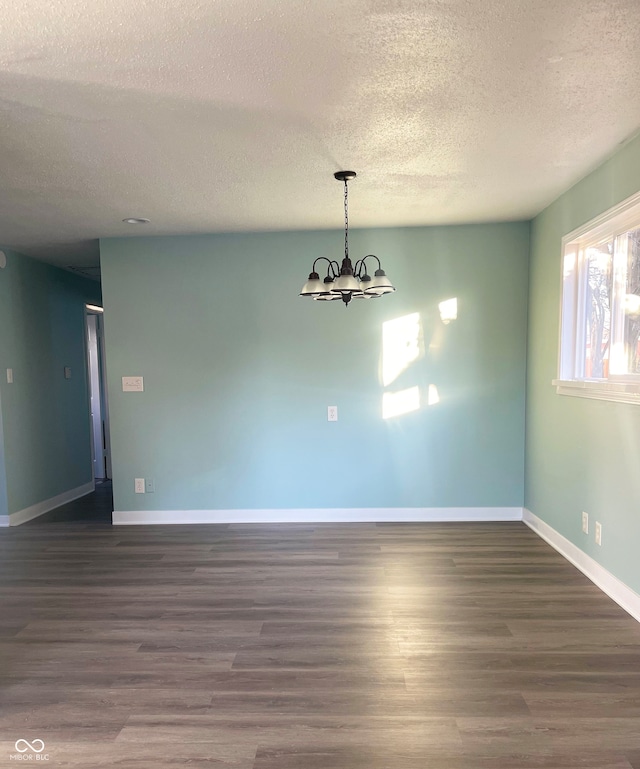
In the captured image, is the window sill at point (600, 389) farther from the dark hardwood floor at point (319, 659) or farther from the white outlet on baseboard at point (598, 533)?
the dark hardwood floor at point (319, 659)

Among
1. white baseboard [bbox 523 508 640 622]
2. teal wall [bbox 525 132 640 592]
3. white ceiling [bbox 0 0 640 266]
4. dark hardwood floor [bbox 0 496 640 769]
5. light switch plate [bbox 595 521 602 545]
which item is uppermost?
white ceiling [bbox 0 0 640 266]

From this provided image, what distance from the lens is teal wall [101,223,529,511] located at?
13.5ft

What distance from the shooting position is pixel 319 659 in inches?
88.8

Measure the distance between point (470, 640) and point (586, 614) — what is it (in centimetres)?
74

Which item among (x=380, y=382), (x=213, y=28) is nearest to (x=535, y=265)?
(x=380, y=382)

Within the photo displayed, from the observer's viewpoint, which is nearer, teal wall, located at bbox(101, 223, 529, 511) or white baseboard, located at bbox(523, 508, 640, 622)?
white baseboard, located at bbox(523, 508, 640, 622)

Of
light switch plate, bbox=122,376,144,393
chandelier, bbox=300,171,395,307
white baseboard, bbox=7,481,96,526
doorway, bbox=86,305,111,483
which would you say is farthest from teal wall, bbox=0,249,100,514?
chandelier, bbox=300,171,395,307

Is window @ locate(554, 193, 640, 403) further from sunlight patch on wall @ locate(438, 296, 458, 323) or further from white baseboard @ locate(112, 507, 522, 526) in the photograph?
white baseboard @ locate(112, 507, 522, 526)

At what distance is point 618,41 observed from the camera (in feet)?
5.66

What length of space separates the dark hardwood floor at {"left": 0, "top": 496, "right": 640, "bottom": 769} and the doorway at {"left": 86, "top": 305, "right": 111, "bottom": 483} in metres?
2.87

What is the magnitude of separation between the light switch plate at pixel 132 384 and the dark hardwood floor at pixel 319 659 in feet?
4.60

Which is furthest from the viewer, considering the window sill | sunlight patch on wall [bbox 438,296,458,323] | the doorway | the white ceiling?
the doorway

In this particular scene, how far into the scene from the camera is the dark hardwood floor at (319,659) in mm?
1761

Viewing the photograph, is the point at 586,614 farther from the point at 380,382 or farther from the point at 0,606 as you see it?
the point at 0,606
